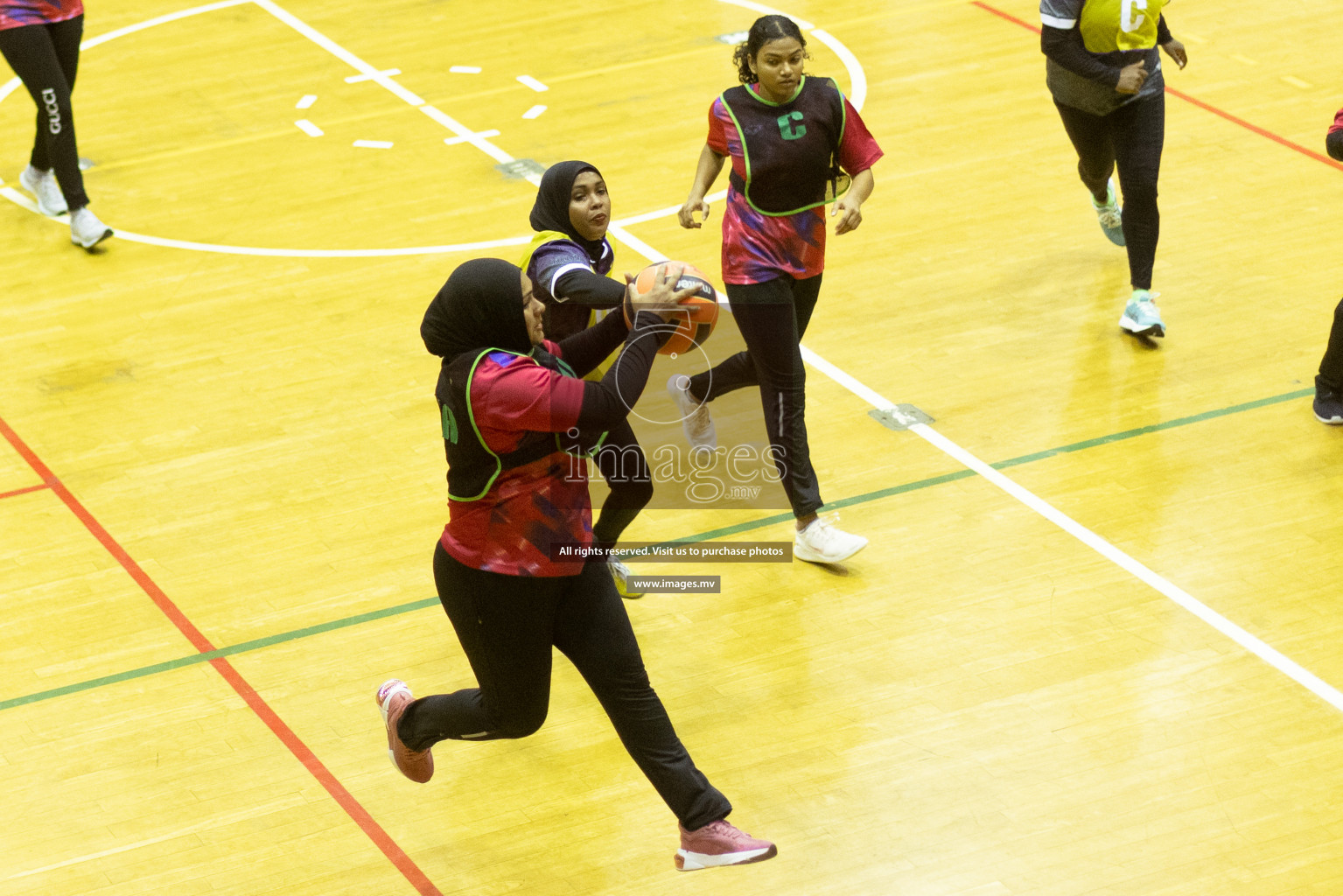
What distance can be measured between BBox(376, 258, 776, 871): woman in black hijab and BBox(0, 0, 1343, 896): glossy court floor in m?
0.48

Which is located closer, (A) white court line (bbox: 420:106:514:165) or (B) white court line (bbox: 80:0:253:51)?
(A) white court line (bbox: 420:106:514:165)

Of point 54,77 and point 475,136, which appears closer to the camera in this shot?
point 54,77

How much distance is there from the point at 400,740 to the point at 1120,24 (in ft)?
14.7

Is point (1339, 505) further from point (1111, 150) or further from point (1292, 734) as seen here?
point (1111, 150)

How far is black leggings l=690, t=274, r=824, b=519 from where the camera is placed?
5.89 metres

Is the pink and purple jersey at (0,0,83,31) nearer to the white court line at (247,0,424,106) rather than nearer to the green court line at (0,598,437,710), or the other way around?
the white court line at (247,0,424,106)

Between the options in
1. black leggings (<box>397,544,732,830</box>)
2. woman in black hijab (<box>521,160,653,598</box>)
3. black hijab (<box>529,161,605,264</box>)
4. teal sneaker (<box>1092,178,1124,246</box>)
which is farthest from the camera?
teal sneaker (<box>1092,178,1124,246</box>)

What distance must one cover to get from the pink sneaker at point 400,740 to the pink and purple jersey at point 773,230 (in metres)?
1.97

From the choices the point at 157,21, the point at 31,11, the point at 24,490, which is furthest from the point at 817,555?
the point at 157,21

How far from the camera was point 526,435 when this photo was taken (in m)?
4.18

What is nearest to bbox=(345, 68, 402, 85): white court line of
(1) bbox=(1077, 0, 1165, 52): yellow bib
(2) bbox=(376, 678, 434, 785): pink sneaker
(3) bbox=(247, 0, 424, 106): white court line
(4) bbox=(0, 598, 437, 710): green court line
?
(3) bbox=(247, 0, 424, 106): white court line

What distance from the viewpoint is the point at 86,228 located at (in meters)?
8.53

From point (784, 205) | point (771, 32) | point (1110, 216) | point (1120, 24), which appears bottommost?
point (1110, 216)

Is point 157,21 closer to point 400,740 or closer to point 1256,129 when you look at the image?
point 1256,129
